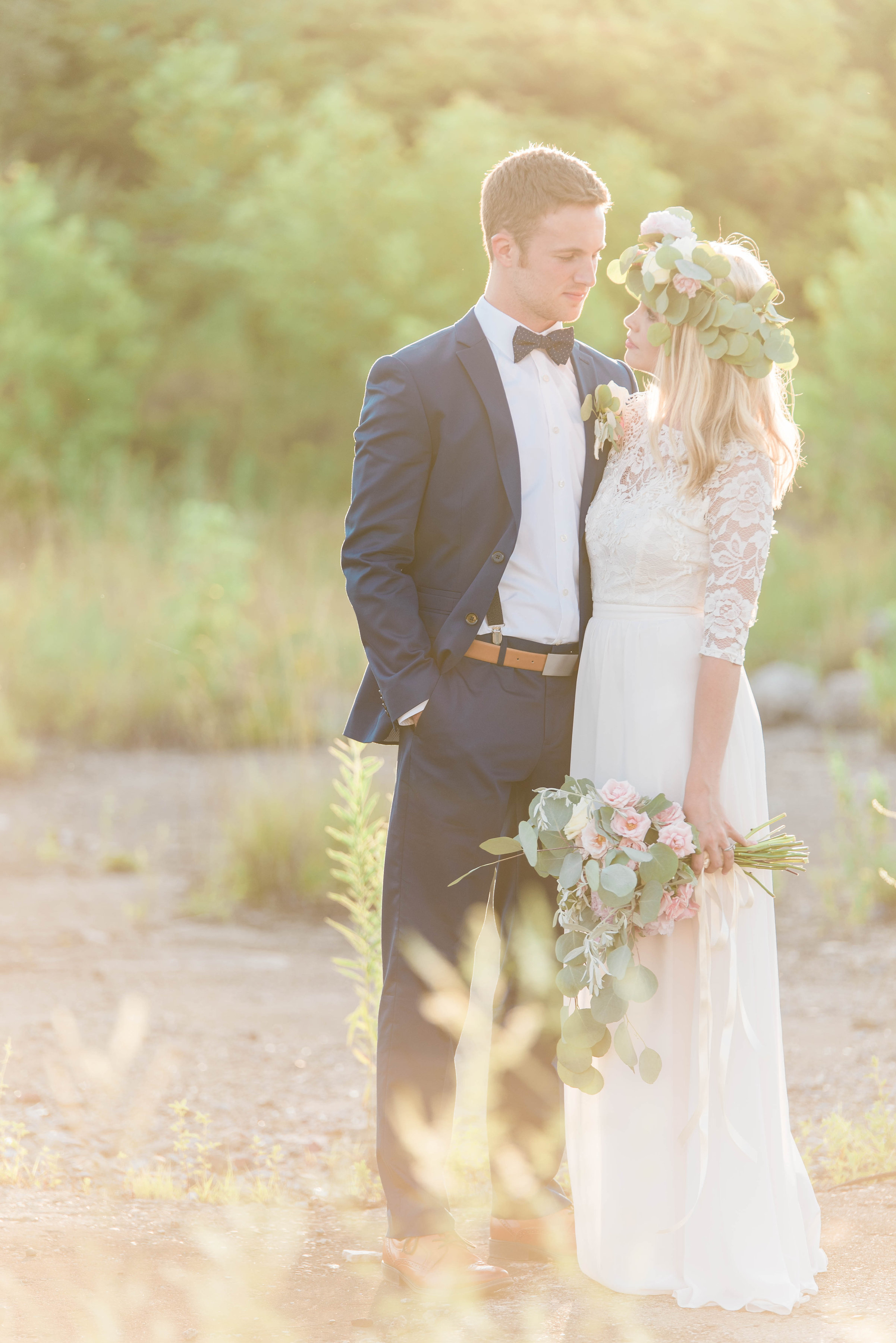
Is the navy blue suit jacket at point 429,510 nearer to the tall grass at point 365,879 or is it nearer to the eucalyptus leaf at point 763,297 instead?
the eucalyptus leaf at point 763,297

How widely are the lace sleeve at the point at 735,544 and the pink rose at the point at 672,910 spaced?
0.42 metres

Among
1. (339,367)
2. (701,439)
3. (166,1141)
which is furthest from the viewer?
(339,367)

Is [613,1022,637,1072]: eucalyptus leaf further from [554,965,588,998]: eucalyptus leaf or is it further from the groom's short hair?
the groom's short hair

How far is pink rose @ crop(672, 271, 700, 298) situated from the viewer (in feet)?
8.75

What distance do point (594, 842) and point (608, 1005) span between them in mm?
296

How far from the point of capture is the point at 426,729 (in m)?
2.82

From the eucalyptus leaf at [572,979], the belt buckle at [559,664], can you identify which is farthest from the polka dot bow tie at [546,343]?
the eucalyptus leaf at [572,979]

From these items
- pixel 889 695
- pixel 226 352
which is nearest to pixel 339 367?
pixel 226 352

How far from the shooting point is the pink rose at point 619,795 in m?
2.67

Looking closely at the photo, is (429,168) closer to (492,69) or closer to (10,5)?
(492,69)

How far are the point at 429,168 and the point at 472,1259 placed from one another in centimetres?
1634

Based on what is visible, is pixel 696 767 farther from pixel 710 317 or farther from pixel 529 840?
pixel 710 317

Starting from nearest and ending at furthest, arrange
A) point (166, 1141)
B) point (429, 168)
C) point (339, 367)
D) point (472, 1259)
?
point (472, 1259) < point (166, 1141) < point (429, 168) < point (339, 367)

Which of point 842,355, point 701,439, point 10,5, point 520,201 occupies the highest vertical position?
point 10,5
